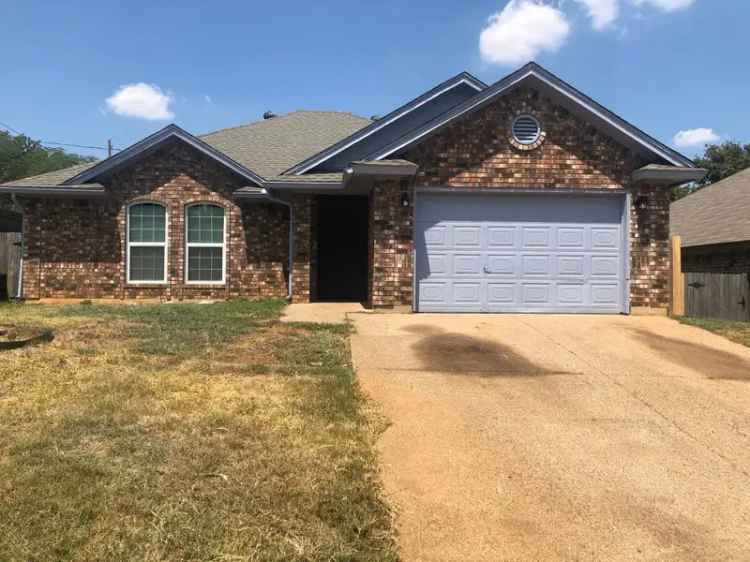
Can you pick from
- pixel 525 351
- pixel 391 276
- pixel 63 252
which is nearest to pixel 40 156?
pixel 63 252

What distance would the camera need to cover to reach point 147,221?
45.9 feet


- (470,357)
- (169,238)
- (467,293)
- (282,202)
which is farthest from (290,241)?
(470,357)

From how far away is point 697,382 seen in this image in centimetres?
648

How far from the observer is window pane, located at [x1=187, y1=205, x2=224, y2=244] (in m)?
14.1

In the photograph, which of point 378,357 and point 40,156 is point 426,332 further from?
point 40,156

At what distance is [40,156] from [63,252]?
47667 mm

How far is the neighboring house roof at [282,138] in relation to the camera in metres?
15.5

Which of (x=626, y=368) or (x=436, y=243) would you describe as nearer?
(x=626, y=368)

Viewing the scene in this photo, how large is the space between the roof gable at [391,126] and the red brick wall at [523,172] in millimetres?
1946

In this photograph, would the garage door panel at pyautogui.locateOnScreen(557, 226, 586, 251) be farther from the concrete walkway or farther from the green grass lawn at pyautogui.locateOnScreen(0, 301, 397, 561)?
the green grass lawn at pyautogui.locateOnScreen(0, 301, 397, 561)

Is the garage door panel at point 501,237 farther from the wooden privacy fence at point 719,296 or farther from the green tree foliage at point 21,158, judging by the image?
the green tree foliage at point 21,158

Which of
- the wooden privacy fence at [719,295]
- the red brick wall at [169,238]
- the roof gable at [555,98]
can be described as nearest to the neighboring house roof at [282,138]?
the red brick wall at [169,238]

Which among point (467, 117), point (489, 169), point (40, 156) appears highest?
point (40, 156)

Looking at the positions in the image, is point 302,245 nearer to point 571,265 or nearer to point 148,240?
point 148,240
